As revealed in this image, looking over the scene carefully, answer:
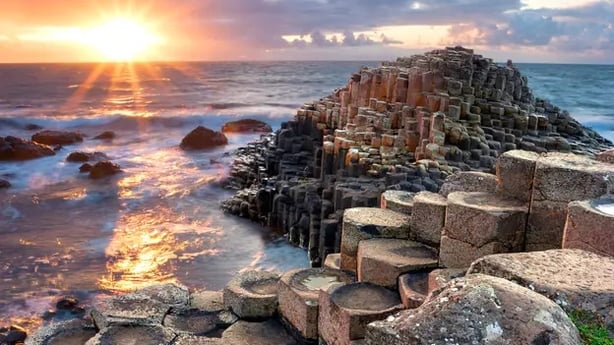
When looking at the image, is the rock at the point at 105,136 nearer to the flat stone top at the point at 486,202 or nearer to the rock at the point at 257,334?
the rock at the point at 257,334

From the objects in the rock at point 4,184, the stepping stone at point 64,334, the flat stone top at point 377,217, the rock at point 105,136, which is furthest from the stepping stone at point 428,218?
the rock at point 105,136

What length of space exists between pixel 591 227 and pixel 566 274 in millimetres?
742

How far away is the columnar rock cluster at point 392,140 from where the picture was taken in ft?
41.9

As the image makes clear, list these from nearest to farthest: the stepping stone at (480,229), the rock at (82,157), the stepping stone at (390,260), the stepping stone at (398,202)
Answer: the stepping stone at (480,229)
the stepping stone at (390,260)
the stepping stone at (398,202)
the rock at (82,157)

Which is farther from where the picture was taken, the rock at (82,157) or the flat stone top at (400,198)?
the rock at (82,157)

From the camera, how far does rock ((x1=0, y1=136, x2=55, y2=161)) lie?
26203 millimetres

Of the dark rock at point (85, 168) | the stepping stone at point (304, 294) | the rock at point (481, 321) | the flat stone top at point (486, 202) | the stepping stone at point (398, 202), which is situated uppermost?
the rock at point (481, 321)

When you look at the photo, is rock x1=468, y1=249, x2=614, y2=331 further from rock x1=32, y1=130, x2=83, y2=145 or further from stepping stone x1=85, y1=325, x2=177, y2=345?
rock x1=32, y1=130, x2=83, y2=145

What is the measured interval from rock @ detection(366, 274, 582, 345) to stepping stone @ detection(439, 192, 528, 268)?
2.12 meters

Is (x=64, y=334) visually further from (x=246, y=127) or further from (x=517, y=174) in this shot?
(x=246, y=127)

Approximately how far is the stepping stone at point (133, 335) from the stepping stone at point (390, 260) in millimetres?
2153

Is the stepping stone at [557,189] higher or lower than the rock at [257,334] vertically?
higher

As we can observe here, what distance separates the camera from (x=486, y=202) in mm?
5520

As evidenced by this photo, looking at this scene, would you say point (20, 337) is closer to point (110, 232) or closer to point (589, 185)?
point (110, 232)
